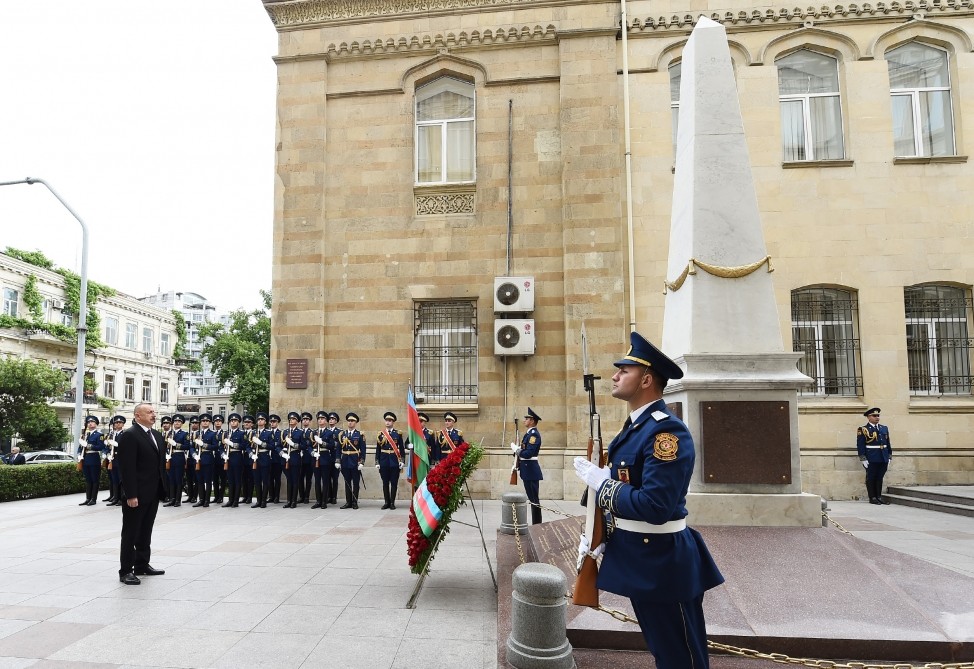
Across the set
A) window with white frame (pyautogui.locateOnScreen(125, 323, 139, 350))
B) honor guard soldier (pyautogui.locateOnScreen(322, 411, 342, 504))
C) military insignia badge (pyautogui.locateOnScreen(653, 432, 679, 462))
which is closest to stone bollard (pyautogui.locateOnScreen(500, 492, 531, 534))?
military insignia badge (pyautogui.locateOnScreen(653, 432, 679, 462))

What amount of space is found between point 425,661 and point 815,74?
14.9m

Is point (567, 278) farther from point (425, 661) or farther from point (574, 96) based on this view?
point (425, 661)

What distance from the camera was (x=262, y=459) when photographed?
12.5m

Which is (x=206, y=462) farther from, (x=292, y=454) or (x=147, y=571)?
(x=147, y=571)

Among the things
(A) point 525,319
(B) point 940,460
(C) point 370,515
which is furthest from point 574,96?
(B) point 940,460

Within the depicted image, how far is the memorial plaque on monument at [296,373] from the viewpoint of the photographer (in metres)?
13.8

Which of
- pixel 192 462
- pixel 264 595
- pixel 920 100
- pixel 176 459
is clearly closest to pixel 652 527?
pixel 264 595

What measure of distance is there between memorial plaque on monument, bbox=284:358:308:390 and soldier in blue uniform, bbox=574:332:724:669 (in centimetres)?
1159

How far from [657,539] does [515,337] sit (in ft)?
34.0

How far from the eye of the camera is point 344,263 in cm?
1427

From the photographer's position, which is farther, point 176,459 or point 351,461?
point 176,459

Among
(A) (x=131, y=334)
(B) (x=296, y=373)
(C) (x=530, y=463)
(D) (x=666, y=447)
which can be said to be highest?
(A) (x=131, y=334)

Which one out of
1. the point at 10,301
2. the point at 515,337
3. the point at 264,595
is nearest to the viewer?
the point at 264,595

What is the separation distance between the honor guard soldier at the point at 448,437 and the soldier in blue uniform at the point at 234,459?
396 cm
